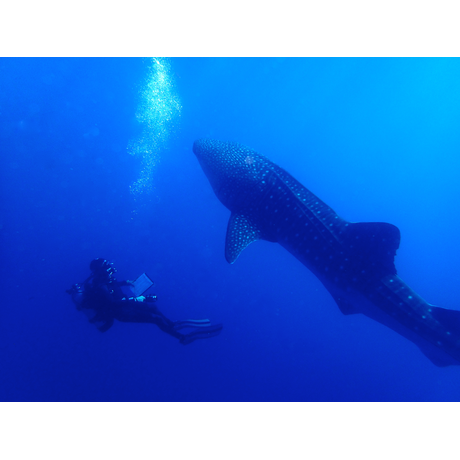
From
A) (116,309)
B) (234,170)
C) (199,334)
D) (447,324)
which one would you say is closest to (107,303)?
(116,309)

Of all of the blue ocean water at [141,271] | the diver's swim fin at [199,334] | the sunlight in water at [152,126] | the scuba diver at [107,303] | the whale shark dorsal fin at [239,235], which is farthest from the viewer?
the sunlight in water at [152,126]

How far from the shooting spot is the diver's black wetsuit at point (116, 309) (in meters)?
6.23

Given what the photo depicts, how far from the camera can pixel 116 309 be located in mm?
6434

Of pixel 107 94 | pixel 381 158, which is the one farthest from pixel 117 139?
pixel 381 158

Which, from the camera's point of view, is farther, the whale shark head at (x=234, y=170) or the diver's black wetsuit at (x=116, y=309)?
the diver's black wetsuit at (x=116, y=309)

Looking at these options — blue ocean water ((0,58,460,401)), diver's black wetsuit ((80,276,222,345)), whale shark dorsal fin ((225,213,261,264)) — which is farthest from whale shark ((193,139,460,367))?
blue ocean water ((0,58,460,401))

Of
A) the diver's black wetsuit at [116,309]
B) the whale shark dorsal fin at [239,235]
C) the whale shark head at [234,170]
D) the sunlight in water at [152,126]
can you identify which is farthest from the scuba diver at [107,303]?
the sunlight in water at [152,126]

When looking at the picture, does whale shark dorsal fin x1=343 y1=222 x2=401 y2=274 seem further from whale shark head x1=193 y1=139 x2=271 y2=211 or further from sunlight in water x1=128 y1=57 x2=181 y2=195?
sunlight in water x1=128 y1=57 x2=181 y2=195

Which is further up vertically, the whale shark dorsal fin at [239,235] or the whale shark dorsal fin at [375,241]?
the whale shark dorsal fin at [239,235]

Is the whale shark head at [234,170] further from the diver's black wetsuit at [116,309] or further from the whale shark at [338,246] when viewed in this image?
the diver's black wetsuit at [116,309]

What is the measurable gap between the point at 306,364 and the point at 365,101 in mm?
31106

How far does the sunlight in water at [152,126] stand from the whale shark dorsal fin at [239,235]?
13549mm

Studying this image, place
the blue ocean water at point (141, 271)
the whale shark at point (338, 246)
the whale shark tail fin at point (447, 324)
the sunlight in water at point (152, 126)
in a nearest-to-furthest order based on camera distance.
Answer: the whale shark tail fin at point (447, 324), the whale shark at point (338, 246), the blue ocean water at point (141, 271), the sunlight in water at point (152, 126)
